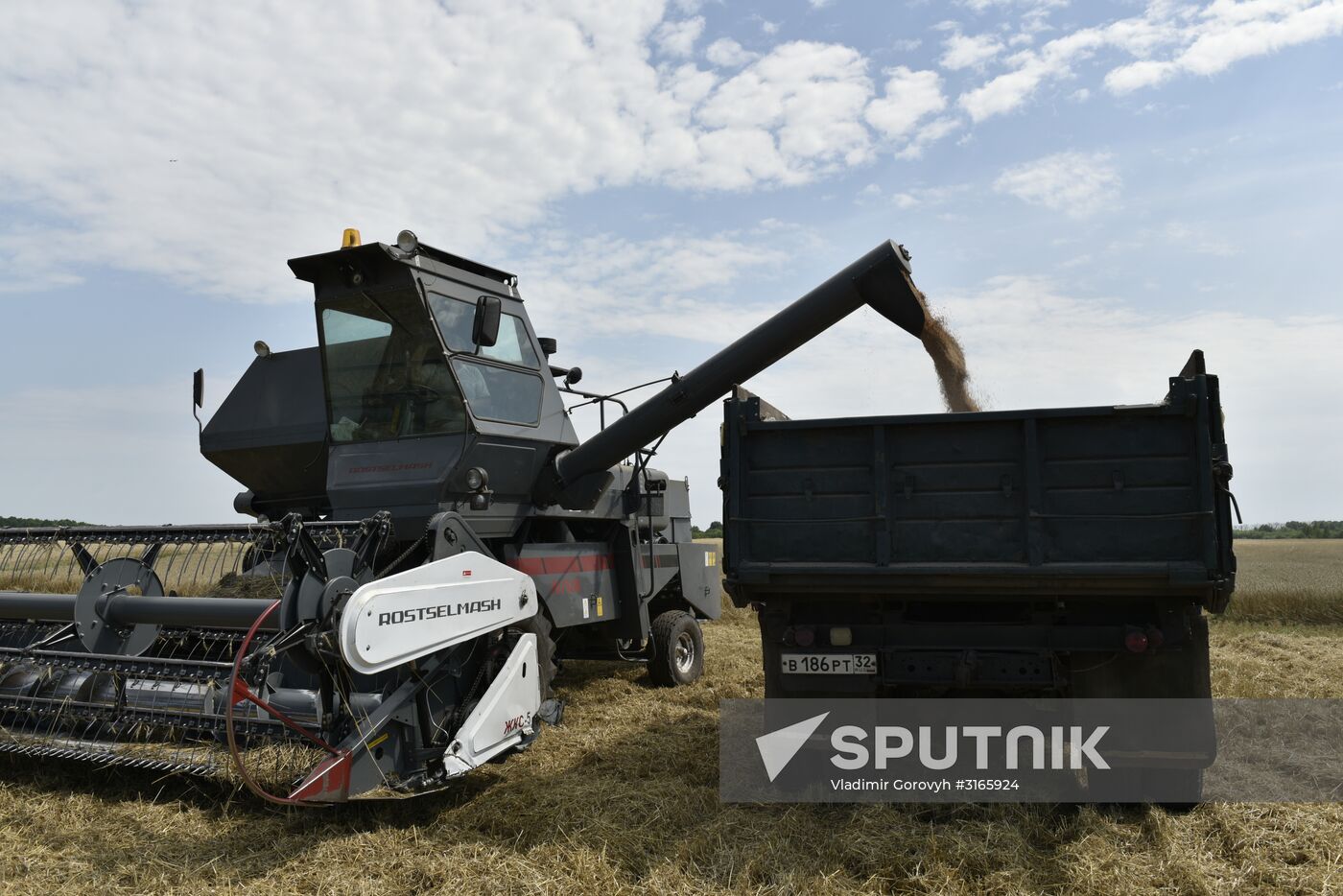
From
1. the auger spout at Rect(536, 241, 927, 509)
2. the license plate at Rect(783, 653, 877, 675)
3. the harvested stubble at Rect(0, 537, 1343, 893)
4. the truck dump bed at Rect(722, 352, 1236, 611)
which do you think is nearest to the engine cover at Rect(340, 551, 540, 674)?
the harvested stubble at Rect(0, 537, 1343, 893)

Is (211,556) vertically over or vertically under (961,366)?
under

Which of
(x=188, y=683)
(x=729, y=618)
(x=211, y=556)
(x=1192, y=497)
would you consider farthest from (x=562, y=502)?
(x=729, y=618)

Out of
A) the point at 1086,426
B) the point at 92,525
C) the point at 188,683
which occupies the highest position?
the point at 1086,426

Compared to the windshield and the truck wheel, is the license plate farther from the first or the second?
the truck wheel

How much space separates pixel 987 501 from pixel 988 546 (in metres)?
0.20

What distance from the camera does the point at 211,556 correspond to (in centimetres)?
552

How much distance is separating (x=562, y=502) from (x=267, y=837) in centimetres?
303

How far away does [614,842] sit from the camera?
154 inches

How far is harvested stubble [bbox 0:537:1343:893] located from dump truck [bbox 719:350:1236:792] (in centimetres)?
54

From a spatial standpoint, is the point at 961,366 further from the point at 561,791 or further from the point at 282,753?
the point at 282,753

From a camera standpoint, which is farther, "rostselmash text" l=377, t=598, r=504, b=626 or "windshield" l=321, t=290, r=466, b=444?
"windshield" l=321, t=290, r=466, b=444

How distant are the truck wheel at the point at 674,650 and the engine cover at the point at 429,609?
2.97 meters

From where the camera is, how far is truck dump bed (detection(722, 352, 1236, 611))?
13.0 ft

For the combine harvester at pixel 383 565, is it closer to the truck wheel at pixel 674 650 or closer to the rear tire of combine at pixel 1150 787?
the truck wheel at pixel 674 650
